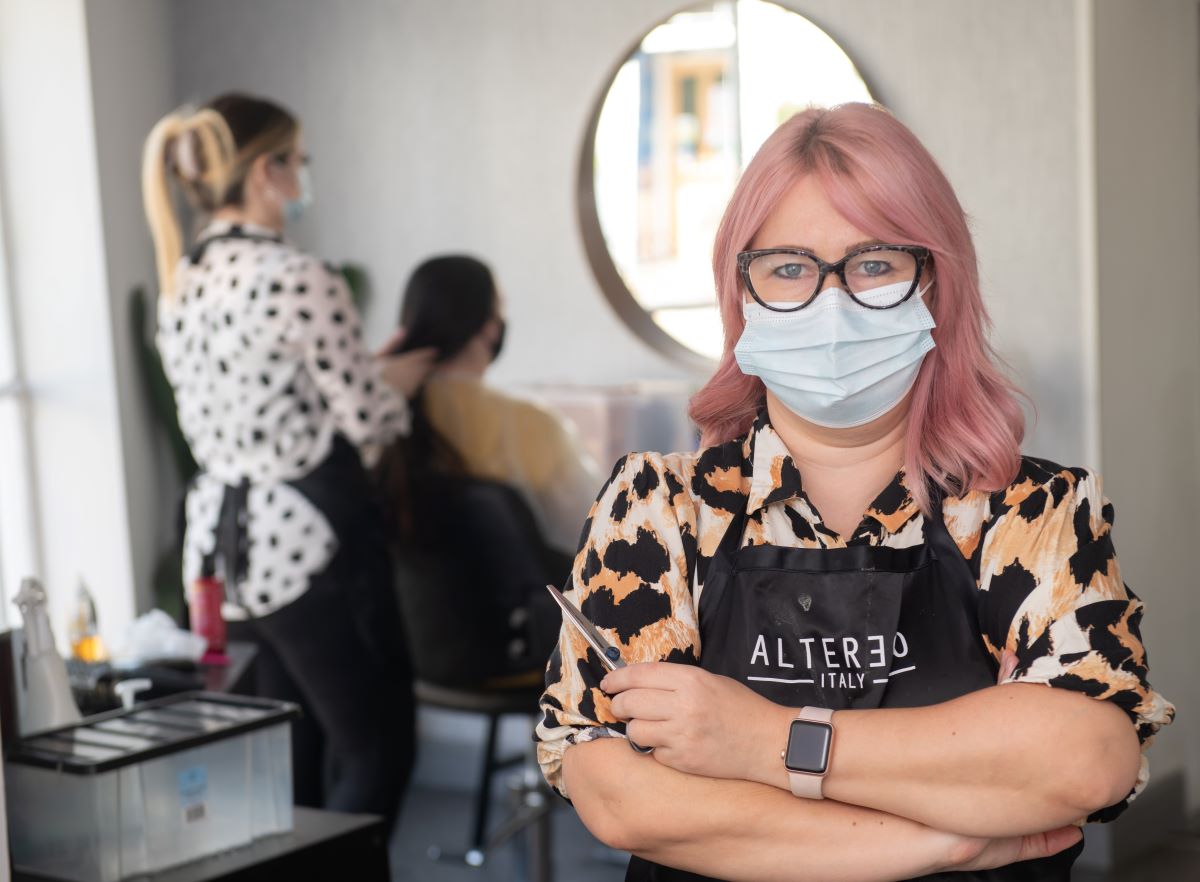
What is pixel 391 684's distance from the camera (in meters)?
2.91

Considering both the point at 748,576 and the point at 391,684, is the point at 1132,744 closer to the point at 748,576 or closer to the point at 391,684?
the point at 748,576

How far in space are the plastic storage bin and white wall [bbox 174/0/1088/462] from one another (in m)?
1.78

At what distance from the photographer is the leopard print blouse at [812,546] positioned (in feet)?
3.89

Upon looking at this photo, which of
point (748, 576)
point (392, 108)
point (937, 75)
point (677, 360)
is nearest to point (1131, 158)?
point (937, 75)

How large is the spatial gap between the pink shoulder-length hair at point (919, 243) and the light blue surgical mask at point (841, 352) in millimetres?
39

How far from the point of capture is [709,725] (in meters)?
1.15

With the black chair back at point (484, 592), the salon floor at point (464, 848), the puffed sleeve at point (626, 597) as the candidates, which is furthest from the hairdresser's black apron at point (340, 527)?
the puffed sleeve at point (626, 597)

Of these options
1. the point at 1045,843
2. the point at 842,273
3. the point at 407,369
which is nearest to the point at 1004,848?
the point at 1045,843

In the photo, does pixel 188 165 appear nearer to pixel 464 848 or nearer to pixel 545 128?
pixel 545 128

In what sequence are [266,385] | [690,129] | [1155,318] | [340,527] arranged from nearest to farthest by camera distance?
[266,385], [340,527], [1155,318], [690,129]

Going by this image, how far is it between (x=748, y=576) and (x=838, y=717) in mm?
164

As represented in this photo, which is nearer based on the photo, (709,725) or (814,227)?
(709,725)

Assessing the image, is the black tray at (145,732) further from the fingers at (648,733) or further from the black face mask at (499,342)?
the black face mask at (499,342)

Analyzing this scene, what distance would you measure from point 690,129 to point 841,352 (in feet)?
6.64
